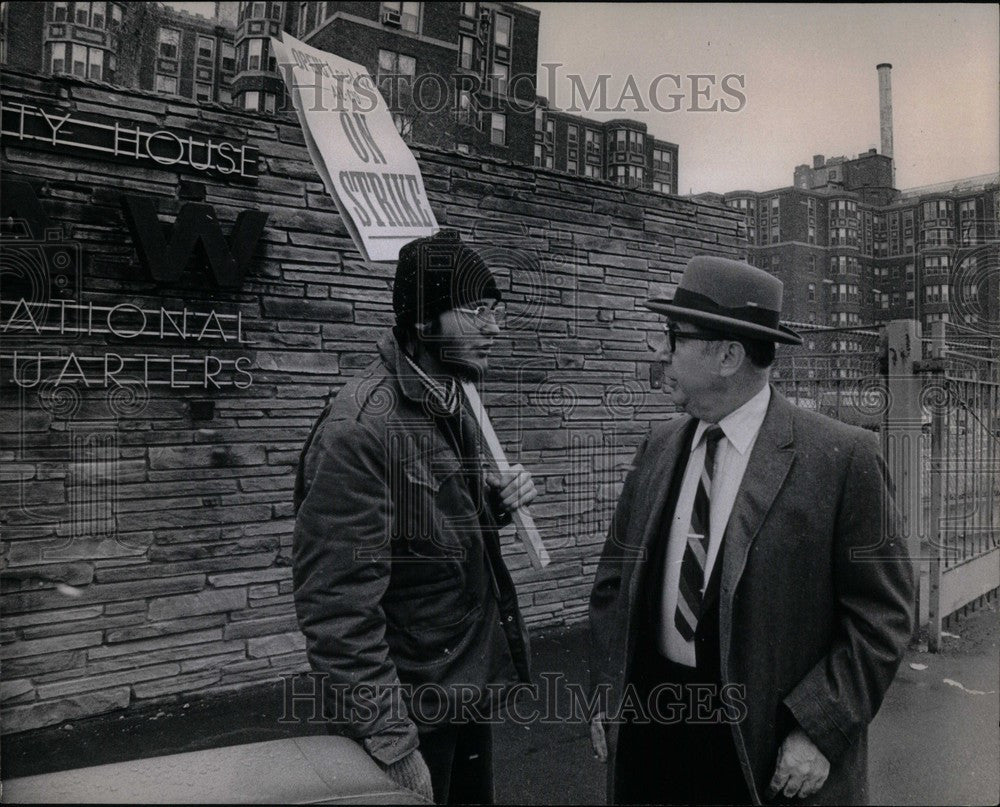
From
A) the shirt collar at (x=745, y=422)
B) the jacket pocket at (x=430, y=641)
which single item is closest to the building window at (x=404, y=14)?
the shirt collar at (x=745, y=422)

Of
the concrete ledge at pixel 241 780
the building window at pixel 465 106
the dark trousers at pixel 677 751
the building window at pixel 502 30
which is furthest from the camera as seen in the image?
the building window at pixel 465 106

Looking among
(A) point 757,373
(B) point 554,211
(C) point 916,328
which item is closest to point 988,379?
(C) point 916,328

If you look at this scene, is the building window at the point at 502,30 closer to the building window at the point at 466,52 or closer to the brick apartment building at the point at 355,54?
the brick apartment building at the point at 355,54

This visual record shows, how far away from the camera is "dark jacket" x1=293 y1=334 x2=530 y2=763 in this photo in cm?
153

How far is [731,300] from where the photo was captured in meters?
1.72

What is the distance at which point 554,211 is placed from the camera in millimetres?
3941

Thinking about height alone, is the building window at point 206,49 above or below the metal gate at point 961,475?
above

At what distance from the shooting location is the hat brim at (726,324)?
167 centimetres

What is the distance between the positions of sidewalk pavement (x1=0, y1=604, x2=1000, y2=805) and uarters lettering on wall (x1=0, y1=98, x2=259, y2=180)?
2.18 m

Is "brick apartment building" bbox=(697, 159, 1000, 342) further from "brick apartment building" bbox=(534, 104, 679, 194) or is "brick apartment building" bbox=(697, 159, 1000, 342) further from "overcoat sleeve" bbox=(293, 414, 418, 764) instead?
"overcoat sleeve" bbox=(293, 414, 418, 764)

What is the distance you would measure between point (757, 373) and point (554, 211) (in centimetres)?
244

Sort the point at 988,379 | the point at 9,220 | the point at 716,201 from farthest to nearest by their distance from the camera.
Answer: the point at 988,379
the point at 716,201
the point at 9,220

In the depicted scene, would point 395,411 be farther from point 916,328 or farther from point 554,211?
point 916,328

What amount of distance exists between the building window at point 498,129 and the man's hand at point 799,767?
101 inches
